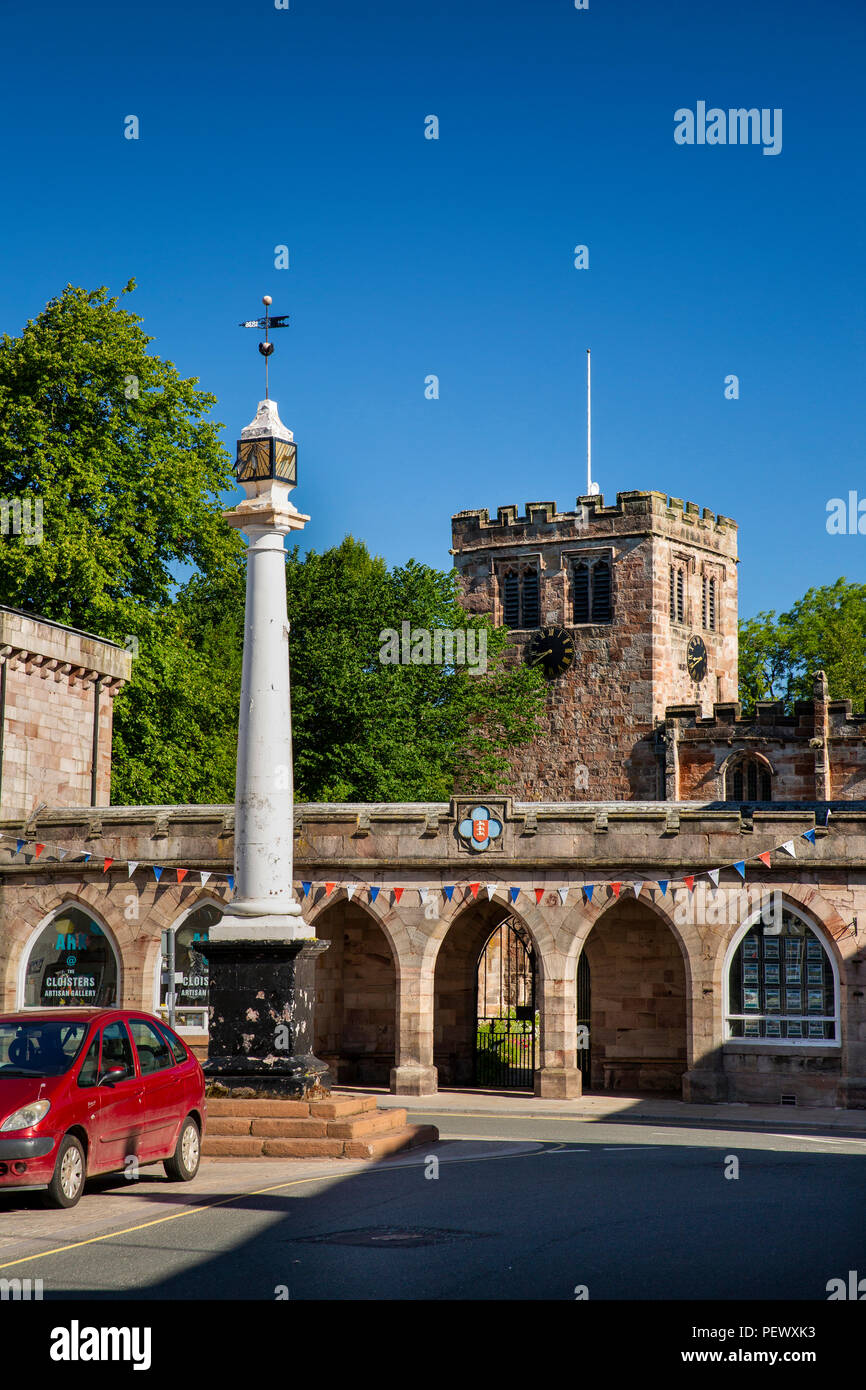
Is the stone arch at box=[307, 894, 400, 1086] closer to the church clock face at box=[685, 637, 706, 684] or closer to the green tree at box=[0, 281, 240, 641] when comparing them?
the green tree at box=[0, 281, 240, 641]

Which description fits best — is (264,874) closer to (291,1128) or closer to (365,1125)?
(291,1128)

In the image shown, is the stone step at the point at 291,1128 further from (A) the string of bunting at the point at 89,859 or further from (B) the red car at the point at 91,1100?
(A) the string of bunting at the point at 89,859

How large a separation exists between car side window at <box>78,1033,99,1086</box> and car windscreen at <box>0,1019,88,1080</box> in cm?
10

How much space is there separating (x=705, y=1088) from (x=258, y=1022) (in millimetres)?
11422

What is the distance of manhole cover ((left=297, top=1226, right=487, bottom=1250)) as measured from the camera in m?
10.7

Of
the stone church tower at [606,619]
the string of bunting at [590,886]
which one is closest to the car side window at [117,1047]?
the string of bunting at [590,886]

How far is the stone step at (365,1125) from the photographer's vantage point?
1599 centimetres

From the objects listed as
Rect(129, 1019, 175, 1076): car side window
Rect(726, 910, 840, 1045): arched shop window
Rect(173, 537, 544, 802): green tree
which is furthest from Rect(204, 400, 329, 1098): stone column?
Rect(173, 537, 544, 802): green tree

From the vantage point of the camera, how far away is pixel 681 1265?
9758 mm

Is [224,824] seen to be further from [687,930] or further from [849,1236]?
[849,1236]

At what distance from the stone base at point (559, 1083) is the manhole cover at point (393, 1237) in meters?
15.5

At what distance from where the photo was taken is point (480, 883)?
27156mm

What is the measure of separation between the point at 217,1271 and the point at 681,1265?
2814mm
